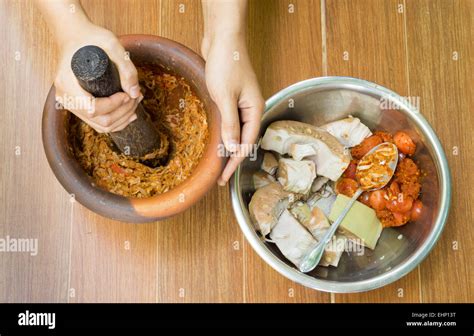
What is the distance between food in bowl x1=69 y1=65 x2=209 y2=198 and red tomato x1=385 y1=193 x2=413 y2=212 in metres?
0.37

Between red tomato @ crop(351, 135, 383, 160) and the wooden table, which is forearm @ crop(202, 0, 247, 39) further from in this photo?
red tomato @ crop(351, 135, 383, 160)

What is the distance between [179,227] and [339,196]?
304 millimetres

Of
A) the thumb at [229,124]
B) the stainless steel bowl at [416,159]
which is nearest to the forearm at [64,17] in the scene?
the thumb at [229,124]

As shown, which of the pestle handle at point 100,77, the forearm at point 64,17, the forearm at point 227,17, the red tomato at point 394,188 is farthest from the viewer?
the red tomato at point 394,188

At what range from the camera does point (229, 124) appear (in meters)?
0.81

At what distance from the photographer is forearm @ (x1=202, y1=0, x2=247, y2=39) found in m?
0.87

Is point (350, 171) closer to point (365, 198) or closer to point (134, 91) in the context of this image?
point (365, 198)

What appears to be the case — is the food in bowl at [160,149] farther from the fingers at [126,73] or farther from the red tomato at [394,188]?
the red tomato at [394,188]

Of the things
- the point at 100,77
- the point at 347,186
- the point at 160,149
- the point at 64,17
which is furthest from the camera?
the point at 347,186

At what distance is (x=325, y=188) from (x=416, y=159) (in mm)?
176

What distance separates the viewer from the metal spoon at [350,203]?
0.93 meters

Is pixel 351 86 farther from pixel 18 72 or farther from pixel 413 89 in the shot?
pixel 18 72

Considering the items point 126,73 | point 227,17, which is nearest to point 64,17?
point 126,73

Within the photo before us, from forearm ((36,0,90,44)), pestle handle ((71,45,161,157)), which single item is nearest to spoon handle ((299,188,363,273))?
pestle handle ((71,45,161,157))
